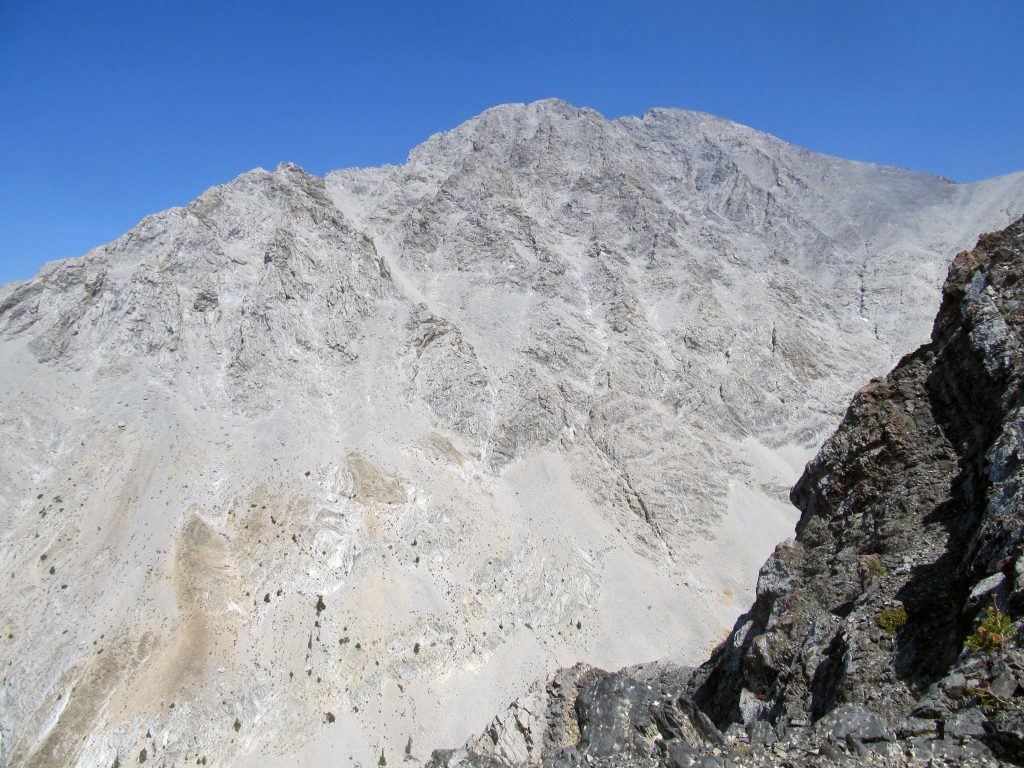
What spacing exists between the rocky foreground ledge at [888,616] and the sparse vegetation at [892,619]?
57mm

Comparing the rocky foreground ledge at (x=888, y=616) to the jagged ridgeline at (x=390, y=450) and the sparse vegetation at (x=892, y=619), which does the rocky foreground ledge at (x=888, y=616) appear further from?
the jagged ridgeline at (x=390, y=450)

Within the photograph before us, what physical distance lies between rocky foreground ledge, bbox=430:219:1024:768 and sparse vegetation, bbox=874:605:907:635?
57mm

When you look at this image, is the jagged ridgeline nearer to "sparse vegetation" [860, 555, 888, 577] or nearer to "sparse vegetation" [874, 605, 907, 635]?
"sparse vegetation" [860, 555, 888, 577]

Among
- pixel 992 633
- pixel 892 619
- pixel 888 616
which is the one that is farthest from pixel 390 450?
pixel 992 633

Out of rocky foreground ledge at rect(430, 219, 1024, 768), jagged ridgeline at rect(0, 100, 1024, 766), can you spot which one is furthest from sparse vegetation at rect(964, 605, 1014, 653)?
jagged ridgeline at rect(0, 100, 1024, 766)

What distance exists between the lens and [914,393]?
23531mm

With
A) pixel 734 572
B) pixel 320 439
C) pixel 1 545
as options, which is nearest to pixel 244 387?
pixel 320 439

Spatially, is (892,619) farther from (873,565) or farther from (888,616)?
(873,565)

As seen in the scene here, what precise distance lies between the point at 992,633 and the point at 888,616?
4.79m

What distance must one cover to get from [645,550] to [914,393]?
1867 inches

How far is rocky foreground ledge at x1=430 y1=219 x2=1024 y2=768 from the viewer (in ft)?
38.7

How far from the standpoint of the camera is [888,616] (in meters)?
16.4

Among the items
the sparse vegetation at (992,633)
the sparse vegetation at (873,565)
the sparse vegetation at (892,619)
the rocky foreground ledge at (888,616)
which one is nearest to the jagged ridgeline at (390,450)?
the sparse vegetation at (873,565)

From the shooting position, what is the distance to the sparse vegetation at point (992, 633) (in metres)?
11.7
